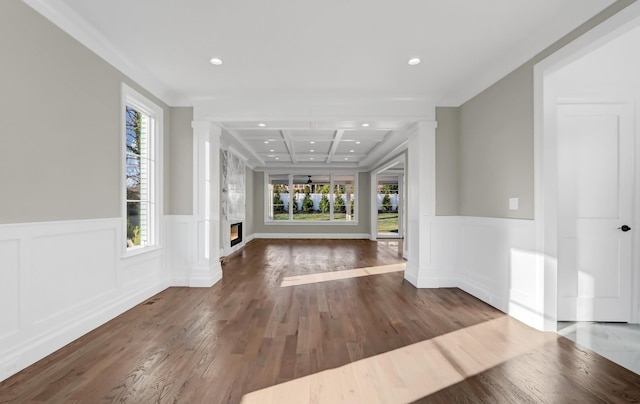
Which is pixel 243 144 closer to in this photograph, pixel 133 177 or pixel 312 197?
pixel 133 177

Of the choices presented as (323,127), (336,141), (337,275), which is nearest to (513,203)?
(323,127)

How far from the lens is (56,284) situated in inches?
94.8

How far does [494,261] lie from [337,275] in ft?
7.75

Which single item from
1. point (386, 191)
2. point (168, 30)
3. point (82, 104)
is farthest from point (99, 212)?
point (386, 191)

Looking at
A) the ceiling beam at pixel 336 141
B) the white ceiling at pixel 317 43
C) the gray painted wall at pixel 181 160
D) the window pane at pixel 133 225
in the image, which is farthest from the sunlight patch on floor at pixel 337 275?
the ceiling beam at pixel 336 141

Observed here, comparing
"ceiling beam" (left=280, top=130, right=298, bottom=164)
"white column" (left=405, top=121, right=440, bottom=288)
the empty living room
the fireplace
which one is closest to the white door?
the empty living room

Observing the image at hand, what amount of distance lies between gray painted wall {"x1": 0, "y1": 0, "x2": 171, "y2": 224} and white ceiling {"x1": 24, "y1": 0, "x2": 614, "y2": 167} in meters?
0.21

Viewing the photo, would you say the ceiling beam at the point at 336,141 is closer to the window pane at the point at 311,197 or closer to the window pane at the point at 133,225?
the window pane at the point at 311,197

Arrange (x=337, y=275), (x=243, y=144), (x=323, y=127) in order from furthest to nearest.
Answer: (x=243, y=144) < (x=337, y=275) < (x=323, y=127)

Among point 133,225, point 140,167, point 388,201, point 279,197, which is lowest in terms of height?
point 133,225

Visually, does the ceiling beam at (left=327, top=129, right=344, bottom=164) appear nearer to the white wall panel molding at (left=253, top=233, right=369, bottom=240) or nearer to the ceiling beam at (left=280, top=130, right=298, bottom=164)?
the ceiling beam at (left=280, top=130, right=298, bottom=164)

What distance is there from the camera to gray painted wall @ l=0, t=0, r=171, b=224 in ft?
6.67

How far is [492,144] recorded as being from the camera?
3.54 meters

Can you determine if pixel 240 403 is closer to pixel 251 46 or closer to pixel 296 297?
pixel 296 297
